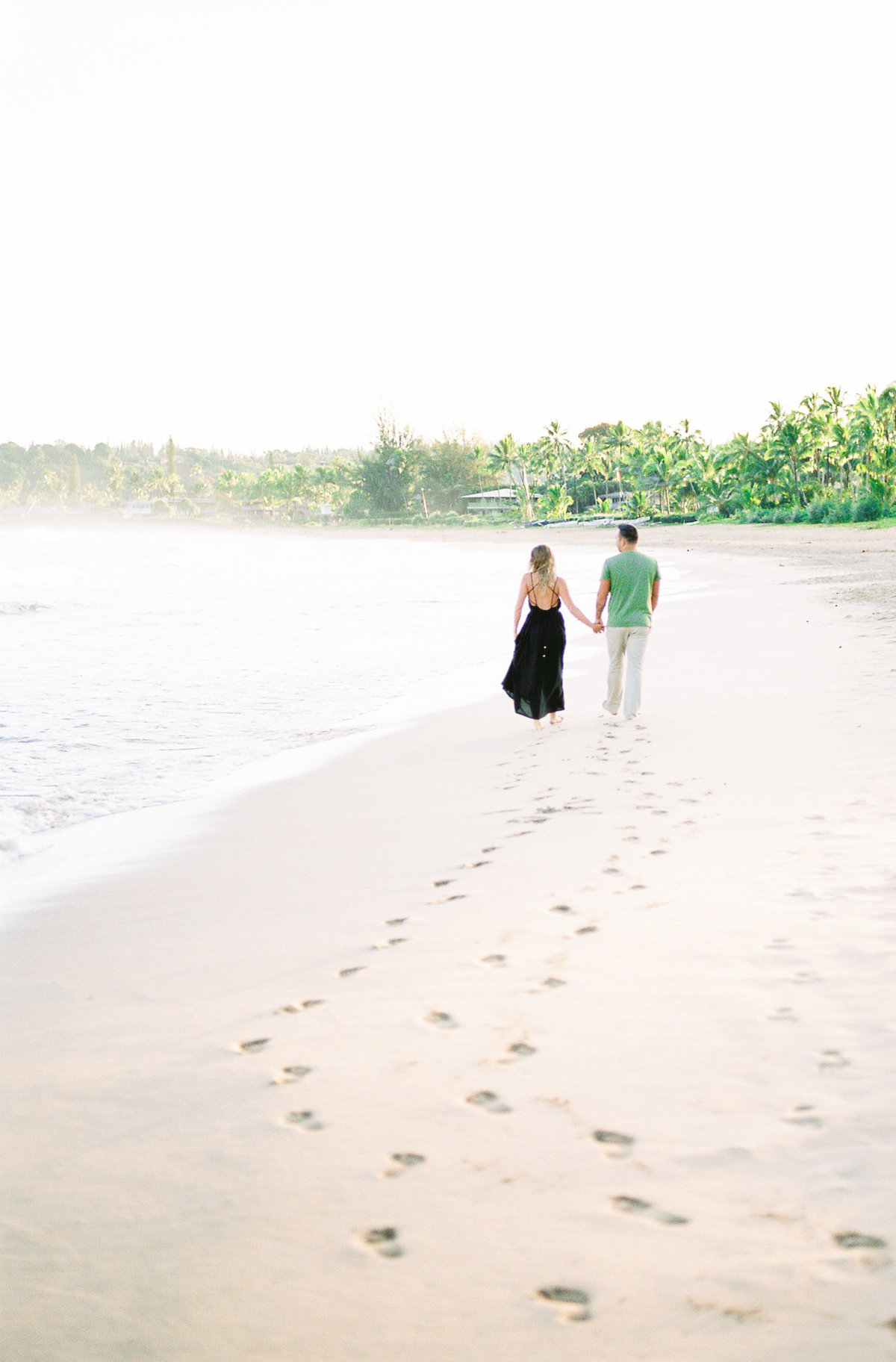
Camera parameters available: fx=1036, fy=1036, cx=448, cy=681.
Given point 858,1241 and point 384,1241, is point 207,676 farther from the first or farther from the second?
point 858,1241

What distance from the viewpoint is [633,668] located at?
29.8ft

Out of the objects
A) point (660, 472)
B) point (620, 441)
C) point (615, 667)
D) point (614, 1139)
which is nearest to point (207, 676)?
point (615, 667)

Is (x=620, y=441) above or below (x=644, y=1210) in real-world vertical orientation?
above

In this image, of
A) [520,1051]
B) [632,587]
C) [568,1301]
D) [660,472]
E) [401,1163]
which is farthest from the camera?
[660,472]

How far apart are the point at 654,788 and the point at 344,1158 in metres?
4.22

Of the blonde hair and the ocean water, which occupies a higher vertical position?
the blonde hair

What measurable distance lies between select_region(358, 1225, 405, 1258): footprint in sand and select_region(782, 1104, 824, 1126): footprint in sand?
1031mm

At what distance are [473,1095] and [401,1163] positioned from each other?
0.34 m

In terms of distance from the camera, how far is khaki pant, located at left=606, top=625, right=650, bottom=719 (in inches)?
352

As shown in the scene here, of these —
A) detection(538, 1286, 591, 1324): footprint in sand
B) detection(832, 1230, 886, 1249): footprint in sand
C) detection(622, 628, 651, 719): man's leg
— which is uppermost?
detection(622, 628, 651, 719): man's leg

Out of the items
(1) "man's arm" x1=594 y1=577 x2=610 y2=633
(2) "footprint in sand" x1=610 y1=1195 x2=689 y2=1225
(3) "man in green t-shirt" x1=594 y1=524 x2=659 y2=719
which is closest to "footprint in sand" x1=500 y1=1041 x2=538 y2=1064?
(2) "footprint in sand" x1=610 y1=1195 x2=689 y2=1225

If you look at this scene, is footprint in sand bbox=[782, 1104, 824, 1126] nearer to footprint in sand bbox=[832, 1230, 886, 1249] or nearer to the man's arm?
footprint in sand bbox=[832, 1230, 886, 1249]

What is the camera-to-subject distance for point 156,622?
2217cm

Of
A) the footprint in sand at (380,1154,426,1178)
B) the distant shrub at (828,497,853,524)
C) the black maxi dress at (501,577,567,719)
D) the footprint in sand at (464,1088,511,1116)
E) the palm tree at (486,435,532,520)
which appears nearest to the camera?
the footprint in sand at (380,1154,426,1178)
